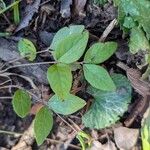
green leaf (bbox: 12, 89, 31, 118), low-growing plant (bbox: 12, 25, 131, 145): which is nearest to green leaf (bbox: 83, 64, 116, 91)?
low-growing plant (bbox: 12, 25, 131, 145)

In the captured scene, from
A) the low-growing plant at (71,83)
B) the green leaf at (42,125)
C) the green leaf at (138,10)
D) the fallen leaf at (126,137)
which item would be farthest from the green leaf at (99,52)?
the fallen leaf at (126,137)

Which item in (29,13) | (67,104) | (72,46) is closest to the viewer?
(72,46)

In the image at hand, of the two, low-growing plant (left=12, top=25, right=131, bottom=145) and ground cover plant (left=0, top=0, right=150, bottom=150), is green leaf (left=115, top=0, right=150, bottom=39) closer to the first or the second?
ground cover plant (left=0, top=0, right=150, bottom=150)

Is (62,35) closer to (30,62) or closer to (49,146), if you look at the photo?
(30,62)

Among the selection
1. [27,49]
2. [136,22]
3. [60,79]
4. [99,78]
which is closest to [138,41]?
[136,22]

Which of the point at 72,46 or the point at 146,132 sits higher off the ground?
the point at 72,46

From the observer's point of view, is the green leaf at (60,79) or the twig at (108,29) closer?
the green leaf at (60,79)

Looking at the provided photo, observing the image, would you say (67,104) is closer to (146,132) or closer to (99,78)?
(99,78)

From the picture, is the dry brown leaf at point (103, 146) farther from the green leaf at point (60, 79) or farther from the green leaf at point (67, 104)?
the green leaf at point (60, 79)

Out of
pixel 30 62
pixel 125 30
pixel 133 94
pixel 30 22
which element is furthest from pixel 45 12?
pixel 133 94
